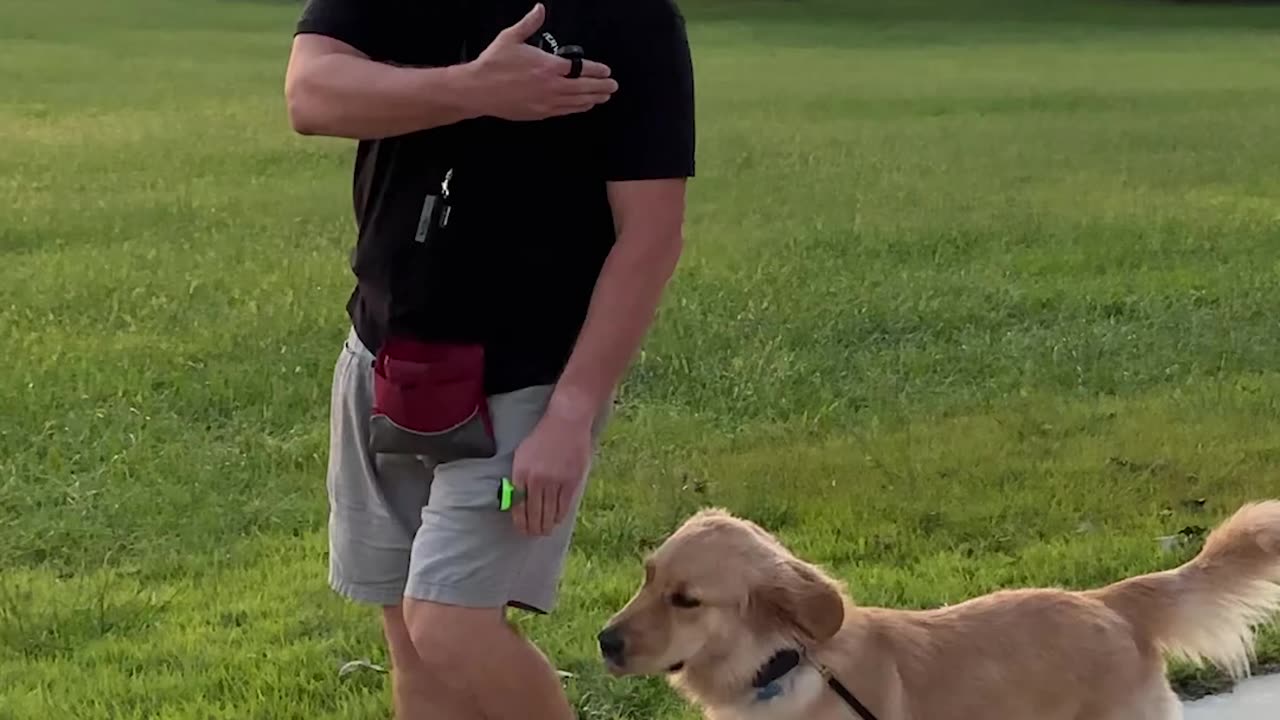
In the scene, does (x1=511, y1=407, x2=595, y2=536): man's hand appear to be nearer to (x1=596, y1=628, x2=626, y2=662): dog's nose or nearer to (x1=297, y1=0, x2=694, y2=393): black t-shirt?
(x1=297, y1=0, x2=694, y2=393): black t-shirt

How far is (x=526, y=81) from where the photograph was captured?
2.73 meters

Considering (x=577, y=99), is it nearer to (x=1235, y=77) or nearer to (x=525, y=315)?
(x=525, y=315)

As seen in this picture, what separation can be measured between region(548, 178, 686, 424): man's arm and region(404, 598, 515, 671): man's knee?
1.32ft

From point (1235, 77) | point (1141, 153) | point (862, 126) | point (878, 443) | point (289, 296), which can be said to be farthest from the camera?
point (1235, 77)

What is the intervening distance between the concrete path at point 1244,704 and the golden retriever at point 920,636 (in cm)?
20

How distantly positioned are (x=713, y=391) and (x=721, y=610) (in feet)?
12.2

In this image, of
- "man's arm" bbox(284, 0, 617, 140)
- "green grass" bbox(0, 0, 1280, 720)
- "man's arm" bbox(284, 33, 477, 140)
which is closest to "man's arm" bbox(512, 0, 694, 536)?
"man's arm" bbox(284, 0, 617, 140)

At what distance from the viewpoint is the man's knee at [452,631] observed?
9.91 feet

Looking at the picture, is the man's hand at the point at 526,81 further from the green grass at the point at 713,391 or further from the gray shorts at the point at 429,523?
the green grass at the point at 713,391

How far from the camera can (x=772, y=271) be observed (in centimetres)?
948

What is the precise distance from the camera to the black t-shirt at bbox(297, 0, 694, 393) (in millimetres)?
2916

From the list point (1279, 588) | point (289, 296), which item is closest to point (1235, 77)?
point (289, 296)

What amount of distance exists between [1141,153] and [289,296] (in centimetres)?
973

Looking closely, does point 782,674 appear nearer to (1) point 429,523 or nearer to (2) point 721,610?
(2) point 721,610
